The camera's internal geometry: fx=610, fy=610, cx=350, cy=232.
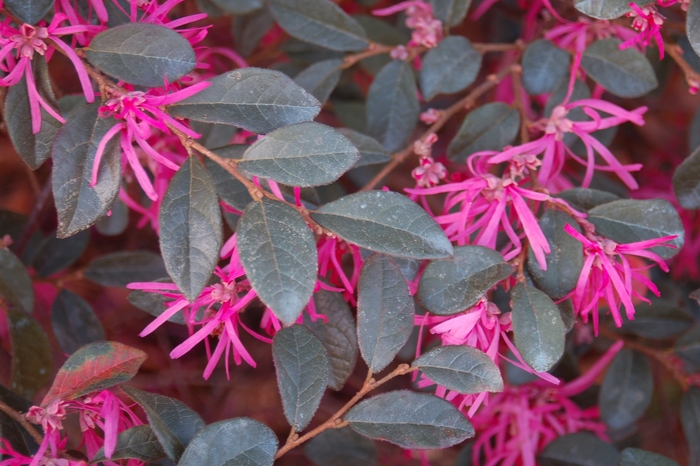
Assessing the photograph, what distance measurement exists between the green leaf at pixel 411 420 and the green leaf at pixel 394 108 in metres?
0.49

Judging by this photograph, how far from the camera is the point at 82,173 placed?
68 centimetres

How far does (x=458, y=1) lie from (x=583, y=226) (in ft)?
1.57

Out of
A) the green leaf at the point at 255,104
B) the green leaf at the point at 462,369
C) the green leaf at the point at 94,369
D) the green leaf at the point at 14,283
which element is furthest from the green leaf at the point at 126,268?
the green leaf at the point at 462,369

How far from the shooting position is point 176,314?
2.65 feet

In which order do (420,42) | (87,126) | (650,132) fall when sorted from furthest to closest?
(650,132)
(420,42)
(87,126)

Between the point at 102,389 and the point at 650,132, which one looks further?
the point at 650,132

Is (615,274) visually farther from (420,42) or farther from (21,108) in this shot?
(21,108)

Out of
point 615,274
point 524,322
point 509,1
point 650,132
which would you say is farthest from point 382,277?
point 650,132

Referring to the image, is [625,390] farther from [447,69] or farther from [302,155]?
[302,155]

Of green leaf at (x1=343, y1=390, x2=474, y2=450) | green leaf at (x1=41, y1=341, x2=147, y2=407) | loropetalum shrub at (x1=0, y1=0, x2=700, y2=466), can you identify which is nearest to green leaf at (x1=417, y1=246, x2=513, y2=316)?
loropetalum shrub at (x1=0, y1=0, x2=700, y2=466)

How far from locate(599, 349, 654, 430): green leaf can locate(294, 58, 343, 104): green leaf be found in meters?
0.78

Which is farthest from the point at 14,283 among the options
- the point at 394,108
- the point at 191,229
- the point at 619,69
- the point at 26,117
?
the point at 619,69

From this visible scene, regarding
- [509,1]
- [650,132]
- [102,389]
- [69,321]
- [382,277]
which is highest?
[509,1]

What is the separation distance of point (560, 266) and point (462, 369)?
209mm
